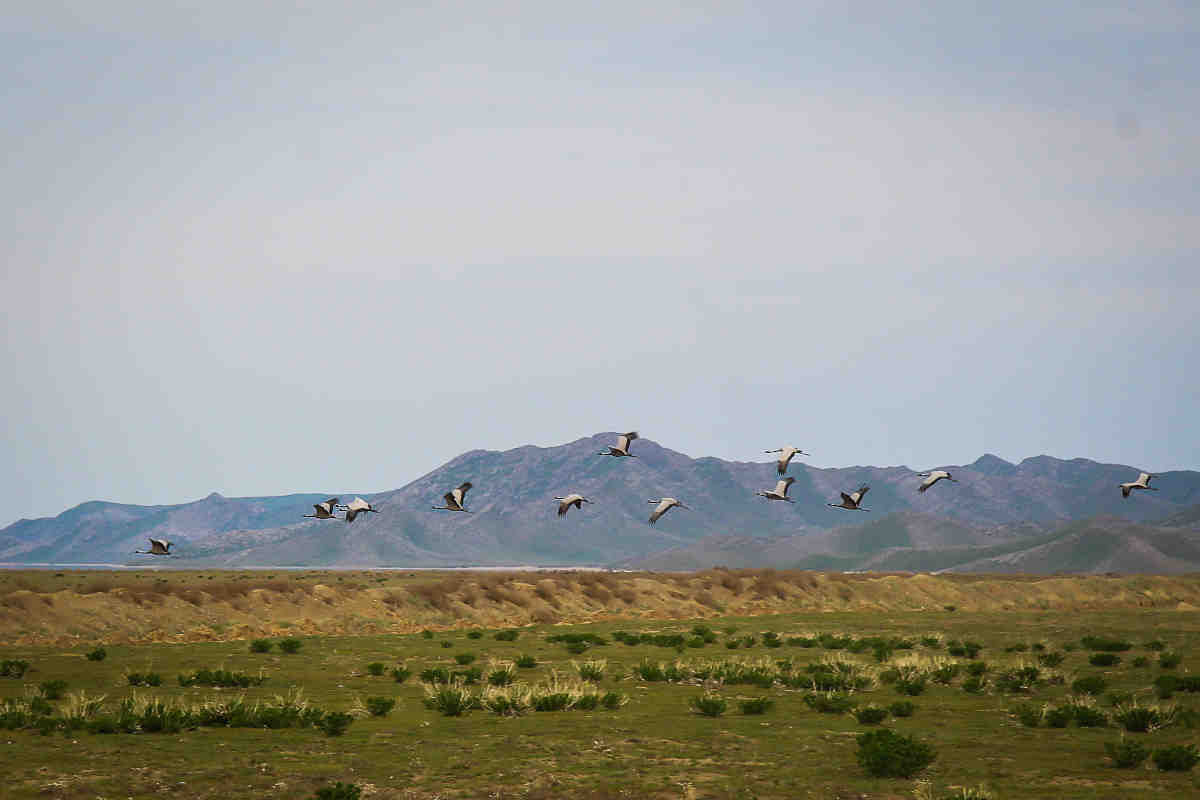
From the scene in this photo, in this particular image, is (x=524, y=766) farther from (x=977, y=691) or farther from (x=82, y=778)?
(x=977, y=691)

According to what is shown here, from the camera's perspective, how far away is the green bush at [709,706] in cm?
3328

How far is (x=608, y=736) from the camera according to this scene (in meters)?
30.1

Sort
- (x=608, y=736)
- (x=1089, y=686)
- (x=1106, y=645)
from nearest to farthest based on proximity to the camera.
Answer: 1. (x=608, y=736)
2. (x=1089, y=686)
3. (x=1106, y=645)

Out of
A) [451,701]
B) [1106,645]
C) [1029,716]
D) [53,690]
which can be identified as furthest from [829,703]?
[1106,645]

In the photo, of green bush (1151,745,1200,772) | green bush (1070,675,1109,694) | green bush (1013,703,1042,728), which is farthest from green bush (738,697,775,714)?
green bush (1070,675,1109,694)

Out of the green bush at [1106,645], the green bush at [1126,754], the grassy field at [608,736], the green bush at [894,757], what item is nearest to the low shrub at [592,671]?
the grassy field at [608,736]

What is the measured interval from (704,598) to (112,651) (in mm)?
45204

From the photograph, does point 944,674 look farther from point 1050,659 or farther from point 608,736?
point 608,736

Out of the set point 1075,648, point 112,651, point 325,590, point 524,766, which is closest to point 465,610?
point 325,590

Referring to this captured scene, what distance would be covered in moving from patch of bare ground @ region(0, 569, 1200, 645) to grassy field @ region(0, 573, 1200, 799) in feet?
46.8

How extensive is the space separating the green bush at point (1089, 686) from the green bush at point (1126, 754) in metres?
11.7

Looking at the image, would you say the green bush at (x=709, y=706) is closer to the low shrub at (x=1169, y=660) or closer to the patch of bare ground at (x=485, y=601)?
the low shrub at (x=1169, y=660)

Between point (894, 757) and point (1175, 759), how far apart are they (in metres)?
5.60

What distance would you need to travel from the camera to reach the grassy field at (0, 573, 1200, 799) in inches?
979
